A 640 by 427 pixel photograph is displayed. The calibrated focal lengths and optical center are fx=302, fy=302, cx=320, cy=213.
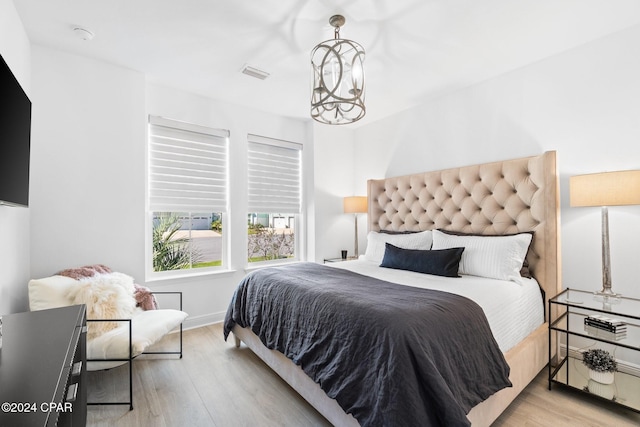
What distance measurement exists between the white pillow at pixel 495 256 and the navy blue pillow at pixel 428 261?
101 millimetres

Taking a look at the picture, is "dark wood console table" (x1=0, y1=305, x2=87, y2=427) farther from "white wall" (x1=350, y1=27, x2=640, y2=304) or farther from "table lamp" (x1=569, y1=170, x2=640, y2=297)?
"white wall" (x1=350, y1=27, x2=640, y2=304)

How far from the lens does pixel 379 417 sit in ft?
4.19

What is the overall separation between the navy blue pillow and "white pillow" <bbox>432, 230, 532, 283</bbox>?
0.10 meters

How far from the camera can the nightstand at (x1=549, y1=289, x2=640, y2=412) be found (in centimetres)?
190

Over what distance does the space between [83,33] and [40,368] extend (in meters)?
2.45

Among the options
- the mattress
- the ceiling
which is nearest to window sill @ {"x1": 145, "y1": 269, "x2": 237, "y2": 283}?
the mattress

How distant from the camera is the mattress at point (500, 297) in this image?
72.8 inches

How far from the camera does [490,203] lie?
114 inches

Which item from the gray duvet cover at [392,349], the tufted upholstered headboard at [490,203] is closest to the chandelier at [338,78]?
the gray duvet cover at [392,349]

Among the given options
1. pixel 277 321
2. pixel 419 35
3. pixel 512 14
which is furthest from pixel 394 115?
pixel 277 321

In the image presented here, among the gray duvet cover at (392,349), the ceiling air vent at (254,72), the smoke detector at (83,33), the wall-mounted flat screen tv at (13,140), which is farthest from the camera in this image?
the ceiling air vent at (254,72)

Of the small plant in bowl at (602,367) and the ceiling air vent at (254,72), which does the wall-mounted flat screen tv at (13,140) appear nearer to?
the ceiling air vent at (254,72)

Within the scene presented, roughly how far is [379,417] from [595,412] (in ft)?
5.24

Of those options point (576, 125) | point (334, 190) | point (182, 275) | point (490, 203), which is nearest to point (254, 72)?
point (334, 190)
